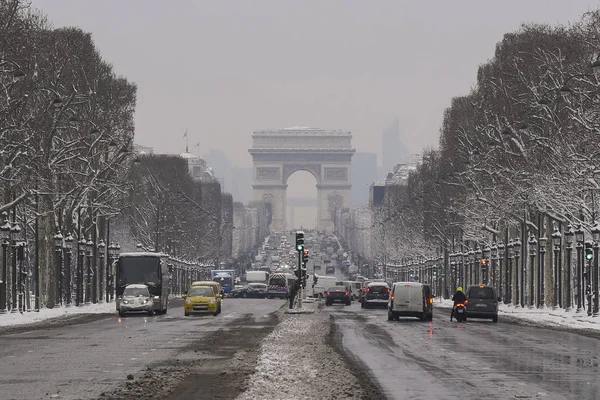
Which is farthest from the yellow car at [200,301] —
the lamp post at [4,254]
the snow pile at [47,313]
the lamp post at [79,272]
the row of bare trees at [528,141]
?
the row of bare trees at [528,141]

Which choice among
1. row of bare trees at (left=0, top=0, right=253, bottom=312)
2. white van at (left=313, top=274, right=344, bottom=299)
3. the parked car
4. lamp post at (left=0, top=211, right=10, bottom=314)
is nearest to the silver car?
row of bare trees at (left=0, top=0, right=253, bottom=312)

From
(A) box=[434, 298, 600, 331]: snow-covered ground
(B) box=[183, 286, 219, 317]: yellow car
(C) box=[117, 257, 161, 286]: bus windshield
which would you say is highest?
(C) box=[117, 257, 161, 286]: bus windshield

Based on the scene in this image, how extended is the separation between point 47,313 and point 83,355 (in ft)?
130

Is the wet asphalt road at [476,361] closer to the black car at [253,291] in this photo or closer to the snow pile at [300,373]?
the snow pile at [300,373]

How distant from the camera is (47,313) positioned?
77.8m

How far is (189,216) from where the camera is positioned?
158 metres

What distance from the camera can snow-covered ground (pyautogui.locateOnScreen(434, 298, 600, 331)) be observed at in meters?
65.6

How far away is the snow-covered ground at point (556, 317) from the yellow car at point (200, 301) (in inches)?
595

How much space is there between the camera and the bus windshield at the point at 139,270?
85938mm

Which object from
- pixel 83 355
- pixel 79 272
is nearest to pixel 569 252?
pixel 79 272

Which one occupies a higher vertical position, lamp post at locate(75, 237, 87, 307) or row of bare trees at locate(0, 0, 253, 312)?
row of bare trees at locate(0, 0, 253, 312)

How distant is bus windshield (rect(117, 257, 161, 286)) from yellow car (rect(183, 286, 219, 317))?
5.40 m

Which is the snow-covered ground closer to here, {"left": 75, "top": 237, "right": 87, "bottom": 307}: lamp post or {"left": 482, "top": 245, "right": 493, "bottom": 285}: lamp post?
{"left": 482, "top": 245, "right": 493, "bottom": 285}: lamp post

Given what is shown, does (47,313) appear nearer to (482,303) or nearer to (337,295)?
(482,303)
